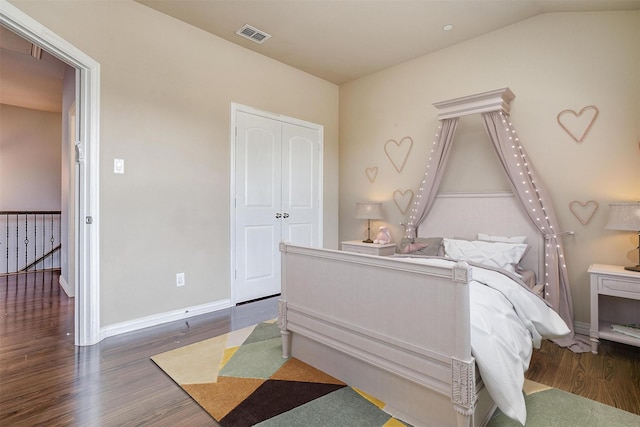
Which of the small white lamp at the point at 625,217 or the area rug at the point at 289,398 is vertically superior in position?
the small white lamp at the point at 625,217

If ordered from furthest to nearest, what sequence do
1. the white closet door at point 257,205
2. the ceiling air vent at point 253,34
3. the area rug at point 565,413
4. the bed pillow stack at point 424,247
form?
1. the white closet door at point 257,205
2. the ceiling air vent at point 253,34
3. the bed pillow stack at point 424,247
4. the area rug at point 565,413

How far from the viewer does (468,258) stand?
299cm

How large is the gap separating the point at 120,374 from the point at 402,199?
3412mm

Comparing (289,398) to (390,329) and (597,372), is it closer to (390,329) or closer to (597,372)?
(390,329)

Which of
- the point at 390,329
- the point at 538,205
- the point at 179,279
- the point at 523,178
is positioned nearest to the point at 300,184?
the point at 179,279

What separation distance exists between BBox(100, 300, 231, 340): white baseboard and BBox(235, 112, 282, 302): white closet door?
0.31m

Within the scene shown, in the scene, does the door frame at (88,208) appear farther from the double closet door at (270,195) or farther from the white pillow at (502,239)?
the white pillow at (502,239)

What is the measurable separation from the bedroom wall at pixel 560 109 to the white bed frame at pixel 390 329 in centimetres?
212

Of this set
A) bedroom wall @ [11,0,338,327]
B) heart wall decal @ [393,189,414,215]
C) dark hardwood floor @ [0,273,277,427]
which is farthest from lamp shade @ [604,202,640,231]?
bedroom wall @ [11,0,338,327]

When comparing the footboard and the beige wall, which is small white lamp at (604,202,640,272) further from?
the beige wall

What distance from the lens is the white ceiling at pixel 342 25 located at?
301cm

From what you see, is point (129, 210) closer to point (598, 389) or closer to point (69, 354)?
point (69, 354)

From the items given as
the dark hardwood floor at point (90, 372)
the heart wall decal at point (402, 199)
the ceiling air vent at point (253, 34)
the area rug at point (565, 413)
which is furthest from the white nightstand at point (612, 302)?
the ceiling air vent at point (253, 34)

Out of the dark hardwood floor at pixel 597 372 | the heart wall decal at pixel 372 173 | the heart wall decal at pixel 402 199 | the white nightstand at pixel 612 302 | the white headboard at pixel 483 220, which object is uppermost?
the heart wall decal at pixel 372 173
